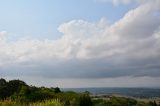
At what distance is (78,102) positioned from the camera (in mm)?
52375

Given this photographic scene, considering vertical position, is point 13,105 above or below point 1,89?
below

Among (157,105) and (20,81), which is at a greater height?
(20,81)

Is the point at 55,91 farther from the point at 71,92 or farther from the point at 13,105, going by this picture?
the point at 13,105

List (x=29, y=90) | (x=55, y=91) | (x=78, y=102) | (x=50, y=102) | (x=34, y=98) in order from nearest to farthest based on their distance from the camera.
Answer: (x=50, y=102) < (x=78, y=102) < (x=34, y=98) < (x=29, y=90) < (x=55, y=91)

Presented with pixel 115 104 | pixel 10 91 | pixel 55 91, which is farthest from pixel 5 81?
pixel 115 104

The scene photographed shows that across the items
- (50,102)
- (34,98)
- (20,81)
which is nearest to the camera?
(50,102)

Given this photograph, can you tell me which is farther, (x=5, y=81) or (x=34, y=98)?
(x=5, y=81)

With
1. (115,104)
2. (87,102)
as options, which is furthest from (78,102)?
(115,104)

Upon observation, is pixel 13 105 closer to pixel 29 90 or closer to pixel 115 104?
pixel 115 104

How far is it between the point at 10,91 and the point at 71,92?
12.8m

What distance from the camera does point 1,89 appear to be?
253ft

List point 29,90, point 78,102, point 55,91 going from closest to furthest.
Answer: point 78,102 < point 29,90 < point 55,91

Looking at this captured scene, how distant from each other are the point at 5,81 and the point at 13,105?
62129mm

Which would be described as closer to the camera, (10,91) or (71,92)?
(71,92)
